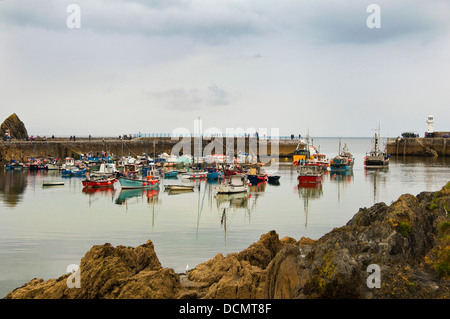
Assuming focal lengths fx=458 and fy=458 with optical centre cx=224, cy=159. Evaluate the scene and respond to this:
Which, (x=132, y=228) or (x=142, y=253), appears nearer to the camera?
(x=142, y=253)

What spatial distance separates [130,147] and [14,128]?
24.5 meters

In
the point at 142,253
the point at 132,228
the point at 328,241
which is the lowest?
the point at 132,228

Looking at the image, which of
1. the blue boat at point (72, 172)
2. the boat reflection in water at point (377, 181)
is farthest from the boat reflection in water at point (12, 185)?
the boat reflection in water at point (377, 181)

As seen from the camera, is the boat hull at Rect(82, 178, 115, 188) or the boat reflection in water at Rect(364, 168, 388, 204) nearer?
the boat reflection in water at Rect(364, 168, 388, 204)

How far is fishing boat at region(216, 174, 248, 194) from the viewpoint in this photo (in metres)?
48.0

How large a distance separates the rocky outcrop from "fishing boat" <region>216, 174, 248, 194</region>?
206ft

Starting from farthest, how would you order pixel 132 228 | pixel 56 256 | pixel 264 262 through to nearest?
pixel 132 228 → pixel 56 256 → pixel 264 262

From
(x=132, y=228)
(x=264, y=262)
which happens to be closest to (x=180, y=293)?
(x=264, y=262)

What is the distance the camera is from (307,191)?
52.4m

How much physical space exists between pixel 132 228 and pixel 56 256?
801 centimetres

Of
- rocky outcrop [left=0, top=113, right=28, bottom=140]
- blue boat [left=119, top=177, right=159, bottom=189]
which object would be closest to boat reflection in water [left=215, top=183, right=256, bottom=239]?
blue boat [left=119, top=177, right=159, bottom=189]

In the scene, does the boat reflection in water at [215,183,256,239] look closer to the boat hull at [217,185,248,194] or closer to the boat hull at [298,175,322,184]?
the boat hull at [217,185,248,194]

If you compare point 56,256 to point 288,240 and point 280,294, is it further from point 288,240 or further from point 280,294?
point 280,294
